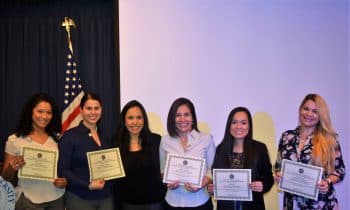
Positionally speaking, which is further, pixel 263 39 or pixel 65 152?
pixel 263 39

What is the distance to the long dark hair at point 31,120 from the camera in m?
3.10

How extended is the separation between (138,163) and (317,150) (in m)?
1.37

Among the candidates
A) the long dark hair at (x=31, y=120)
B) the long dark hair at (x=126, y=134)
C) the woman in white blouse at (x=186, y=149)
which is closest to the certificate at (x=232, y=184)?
the woman in white blouse at (x=186, y=149)

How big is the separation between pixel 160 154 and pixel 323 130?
1.29 m

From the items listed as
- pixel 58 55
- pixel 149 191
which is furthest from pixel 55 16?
pixel 149 191

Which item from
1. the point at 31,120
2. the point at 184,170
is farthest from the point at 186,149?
the point at 31,120

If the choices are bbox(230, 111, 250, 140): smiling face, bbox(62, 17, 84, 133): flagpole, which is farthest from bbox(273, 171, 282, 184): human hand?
bbox(62, 17, 84, 133): flagpole

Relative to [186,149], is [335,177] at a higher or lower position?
lower

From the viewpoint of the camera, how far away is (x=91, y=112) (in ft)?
10.1

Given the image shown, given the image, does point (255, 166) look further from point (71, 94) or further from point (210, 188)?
point (71, 94)

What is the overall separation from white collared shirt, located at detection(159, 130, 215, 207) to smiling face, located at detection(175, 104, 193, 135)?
85 millimetres

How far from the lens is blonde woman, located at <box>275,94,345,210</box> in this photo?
2.84 m

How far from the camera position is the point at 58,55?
185 inches

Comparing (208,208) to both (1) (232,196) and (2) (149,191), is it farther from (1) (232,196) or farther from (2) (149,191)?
(2) (149,191)
